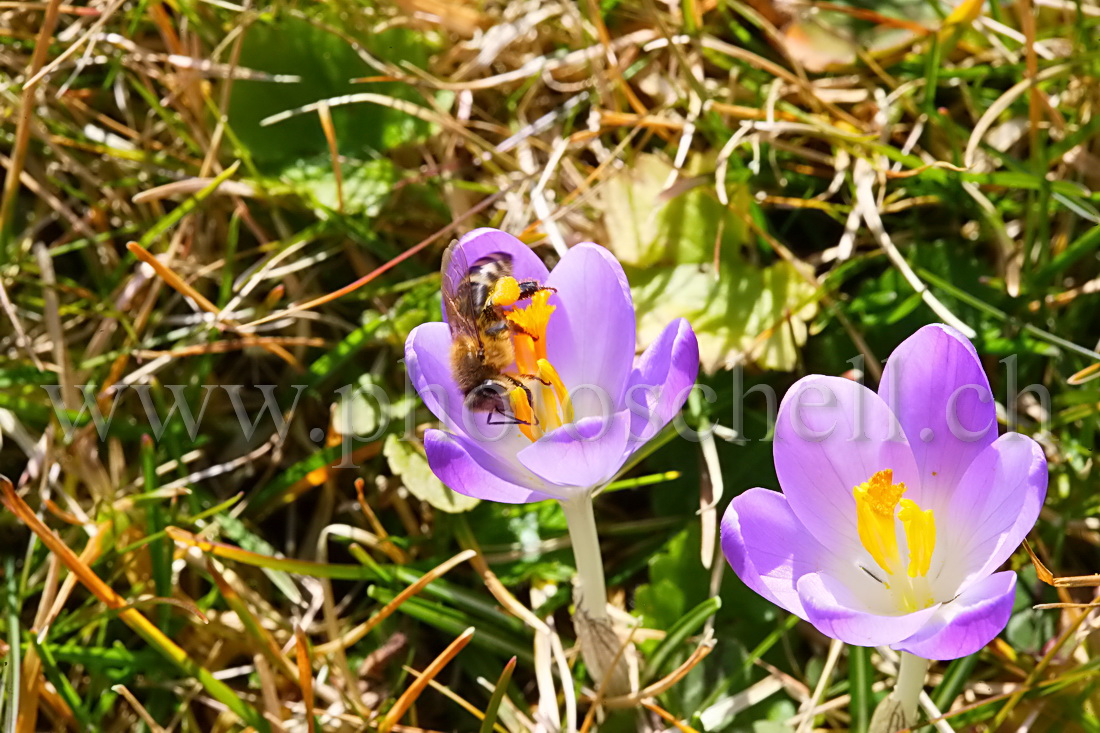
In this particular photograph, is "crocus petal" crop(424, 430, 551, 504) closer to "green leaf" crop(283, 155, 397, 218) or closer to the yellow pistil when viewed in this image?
the yellow pistil

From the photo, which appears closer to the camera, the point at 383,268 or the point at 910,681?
the point at 910,681

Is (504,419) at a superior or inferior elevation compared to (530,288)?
inferior

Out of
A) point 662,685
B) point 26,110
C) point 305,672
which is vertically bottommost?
point 662,685

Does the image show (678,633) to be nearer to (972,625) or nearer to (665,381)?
(665,381)

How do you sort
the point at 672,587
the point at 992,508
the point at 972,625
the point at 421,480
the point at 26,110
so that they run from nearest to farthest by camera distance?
the point at 972,625 → the point at 992,508 → the point at 672,587 → the point at 421,480 → the point at 26,110

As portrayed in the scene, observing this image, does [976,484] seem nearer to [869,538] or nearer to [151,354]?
[869,538]

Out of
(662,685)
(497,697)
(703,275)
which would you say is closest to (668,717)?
(662,685)
